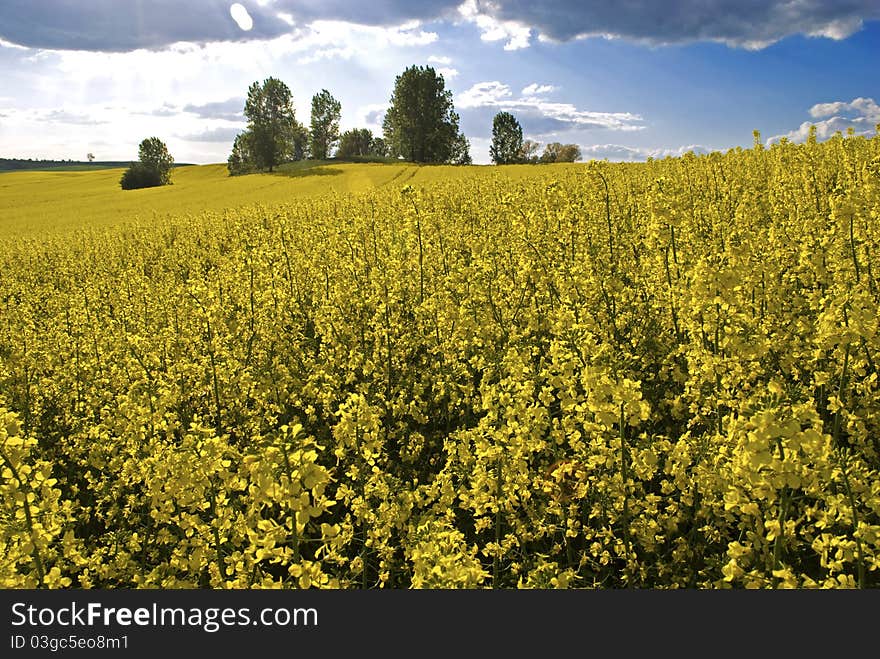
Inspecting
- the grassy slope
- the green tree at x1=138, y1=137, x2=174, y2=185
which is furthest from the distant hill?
the grassy slope

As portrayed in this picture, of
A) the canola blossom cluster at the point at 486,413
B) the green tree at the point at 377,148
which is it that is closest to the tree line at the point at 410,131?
the green tree at the point at 377,148

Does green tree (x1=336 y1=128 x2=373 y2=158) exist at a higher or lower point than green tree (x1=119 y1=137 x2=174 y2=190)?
higher

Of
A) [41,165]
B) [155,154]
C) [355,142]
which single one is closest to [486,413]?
[155,154]

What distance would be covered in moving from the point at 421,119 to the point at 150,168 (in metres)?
31.6

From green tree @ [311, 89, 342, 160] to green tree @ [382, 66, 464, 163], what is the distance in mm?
16836

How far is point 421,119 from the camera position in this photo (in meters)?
65.7

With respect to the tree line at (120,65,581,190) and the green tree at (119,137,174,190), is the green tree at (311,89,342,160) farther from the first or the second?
the green tree at (119,137,174,190)

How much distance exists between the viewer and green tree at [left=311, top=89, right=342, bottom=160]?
3125 inches

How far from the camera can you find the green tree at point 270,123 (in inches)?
2421

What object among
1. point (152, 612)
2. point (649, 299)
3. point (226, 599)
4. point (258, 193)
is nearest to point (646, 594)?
point (226, 599)

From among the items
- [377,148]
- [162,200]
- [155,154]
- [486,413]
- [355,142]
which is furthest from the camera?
[377,148]

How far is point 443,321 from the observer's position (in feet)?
16.7

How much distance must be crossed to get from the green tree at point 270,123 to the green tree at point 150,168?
10.4 metres

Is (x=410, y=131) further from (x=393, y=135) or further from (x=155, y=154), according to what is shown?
(x=155, y=154)
